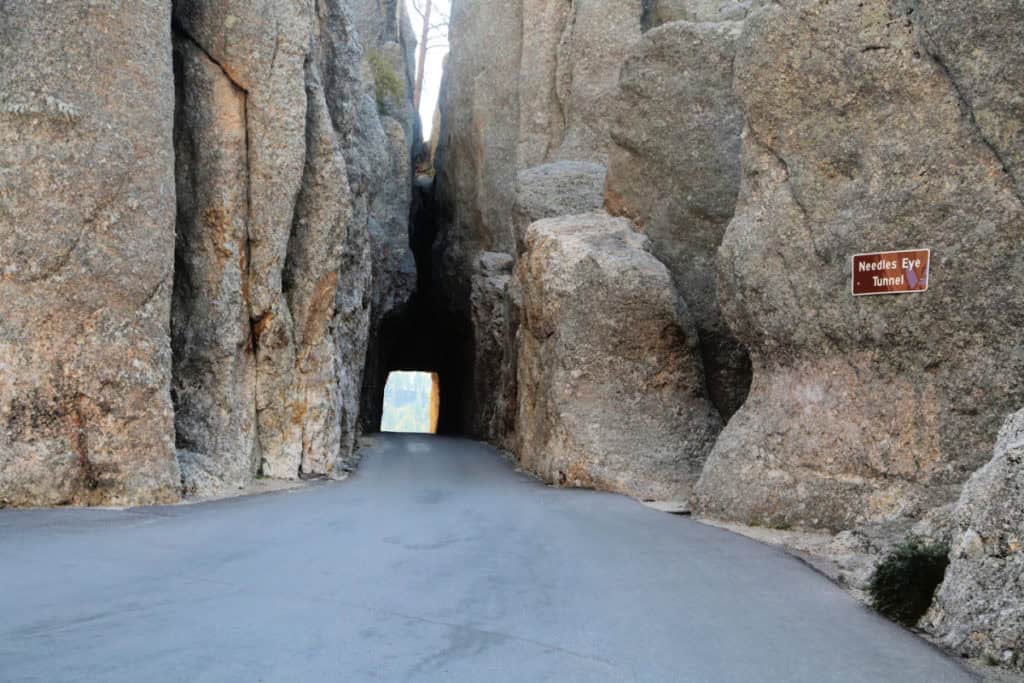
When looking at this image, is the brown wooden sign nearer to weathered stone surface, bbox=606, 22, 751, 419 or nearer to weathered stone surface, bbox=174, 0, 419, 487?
weathered stone surface, bbox=606, 22, 751, 419

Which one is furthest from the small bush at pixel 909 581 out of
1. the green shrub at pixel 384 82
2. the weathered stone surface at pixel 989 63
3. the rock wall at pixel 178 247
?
the green shrub at pixel 384 82

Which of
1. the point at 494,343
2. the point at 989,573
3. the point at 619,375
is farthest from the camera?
the point at 494,343

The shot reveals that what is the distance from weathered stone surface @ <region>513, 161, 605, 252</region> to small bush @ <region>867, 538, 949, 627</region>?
35.3ft

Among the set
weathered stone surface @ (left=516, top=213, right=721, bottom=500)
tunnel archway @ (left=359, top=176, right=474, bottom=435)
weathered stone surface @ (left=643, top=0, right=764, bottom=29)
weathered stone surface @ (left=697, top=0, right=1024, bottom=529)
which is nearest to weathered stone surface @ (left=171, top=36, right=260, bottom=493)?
weathered stone surface @ (left=516, top=213, right=721, bottom=500)

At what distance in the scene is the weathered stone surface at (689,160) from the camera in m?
11.3

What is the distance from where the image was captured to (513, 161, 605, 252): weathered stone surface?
15.5 metres

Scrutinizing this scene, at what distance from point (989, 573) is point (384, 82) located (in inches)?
764

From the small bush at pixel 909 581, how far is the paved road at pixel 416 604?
13cm

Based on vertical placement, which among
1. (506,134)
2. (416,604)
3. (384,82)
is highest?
(384,82)

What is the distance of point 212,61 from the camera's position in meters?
10.5

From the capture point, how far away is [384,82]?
21438 mm

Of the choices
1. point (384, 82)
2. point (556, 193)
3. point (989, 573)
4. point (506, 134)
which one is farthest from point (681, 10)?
point (989, 573)

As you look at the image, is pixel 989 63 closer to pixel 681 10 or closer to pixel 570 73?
pixel 681 10

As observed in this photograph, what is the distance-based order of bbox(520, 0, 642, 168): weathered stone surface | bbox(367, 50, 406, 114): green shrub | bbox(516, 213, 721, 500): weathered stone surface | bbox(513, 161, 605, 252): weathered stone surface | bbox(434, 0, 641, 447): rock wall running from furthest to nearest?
1. bbox(367, 50, 406, 114): green shrub
2. bbox(520, 0, 642, 168): weathered stone surface
3. bbox(434, 0, 641, 447): rock wall
4. bbox(513, 161, 605, 252): weathered stone surface
5. bbox(516, 213, 721, 500): weathered stone surface
